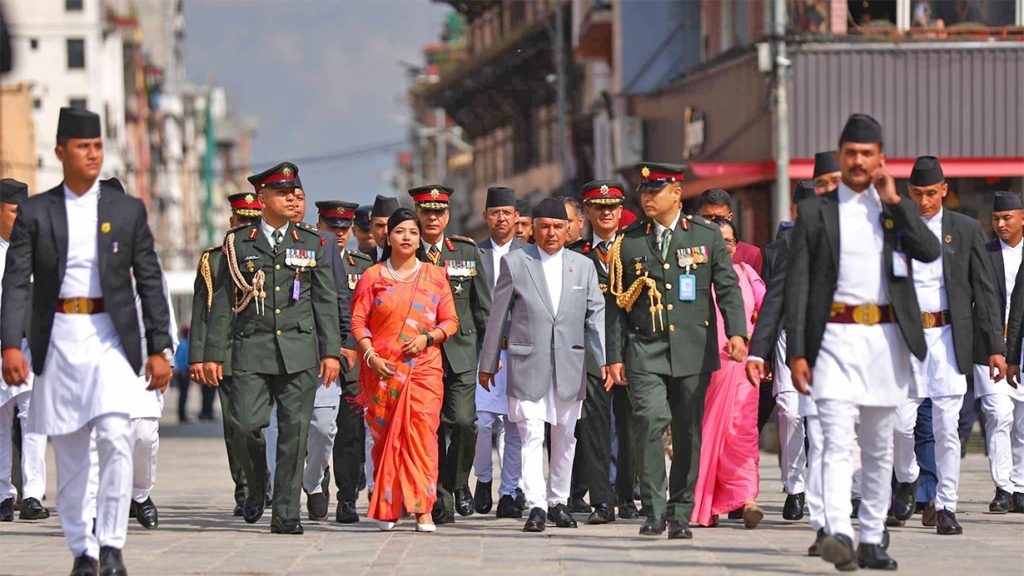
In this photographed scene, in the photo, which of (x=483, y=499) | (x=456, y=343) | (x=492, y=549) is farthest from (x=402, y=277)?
(x=483, y=499)

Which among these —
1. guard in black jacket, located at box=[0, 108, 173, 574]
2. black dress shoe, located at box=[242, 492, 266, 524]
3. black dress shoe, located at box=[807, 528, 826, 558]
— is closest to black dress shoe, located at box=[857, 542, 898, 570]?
black dress shoe, located at box=[807, 528, 826, 558]

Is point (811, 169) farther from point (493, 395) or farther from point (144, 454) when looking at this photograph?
point (144, 454)

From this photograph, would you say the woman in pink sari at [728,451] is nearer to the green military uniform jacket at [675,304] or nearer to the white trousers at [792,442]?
the white trousers at [792,442]

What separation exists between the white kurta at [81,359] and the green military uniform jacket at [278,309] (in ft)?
8.71

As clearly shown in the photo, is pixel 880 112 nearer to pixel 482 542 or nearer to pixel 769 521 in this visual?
pixel 769 521

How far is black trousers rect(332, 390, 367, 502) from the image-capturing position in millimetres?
Result: 13977

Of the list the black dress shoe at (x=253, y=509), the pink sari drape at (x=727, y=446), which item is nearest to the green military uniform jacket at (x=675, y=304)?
the pink sari drape at (x=727, y=446)

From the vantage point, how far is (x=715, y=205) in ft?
46.1

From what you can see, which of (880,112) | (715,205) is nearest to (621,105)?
(880,112)

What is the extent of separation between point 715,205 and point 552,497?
2.40 m

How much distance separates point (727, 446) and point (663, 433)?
1065 millimetres

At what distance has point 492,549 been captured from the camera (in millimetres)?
11391

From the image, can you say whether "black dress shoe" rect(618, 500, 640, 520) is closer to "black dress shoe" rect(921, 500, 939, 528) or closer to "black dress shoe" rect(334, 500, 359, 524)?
"black dress shoe" rect(334, 500, 359, 524)

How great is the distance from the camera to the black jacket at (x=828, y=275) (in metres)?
9.93
